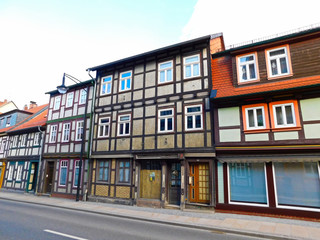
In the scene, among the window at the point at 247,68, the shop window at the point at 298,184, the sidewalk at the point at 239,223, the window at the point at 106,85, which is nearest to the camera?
the sidewalk at the point at 239,223

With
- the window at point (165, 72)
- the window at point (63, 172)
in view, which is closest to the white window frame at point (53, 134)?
the window at point (63, 172)

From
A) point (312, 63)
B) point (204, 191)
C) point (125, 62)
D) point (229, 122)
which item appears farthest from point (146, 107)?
point (312, 63)

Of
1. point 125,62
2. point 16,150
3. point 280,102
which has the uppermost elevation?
point 125,62

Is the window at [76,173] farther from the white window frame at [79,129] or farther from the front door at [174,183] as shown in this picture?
the front door at [174,183]

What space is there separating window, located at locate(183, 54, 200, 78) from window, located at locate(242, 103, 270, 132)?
385 cm

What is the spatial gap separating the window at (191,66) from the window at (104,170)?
848 cm

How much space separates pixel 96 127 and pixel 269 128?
39.5 ft

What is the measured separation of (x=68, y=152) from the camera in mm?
17375

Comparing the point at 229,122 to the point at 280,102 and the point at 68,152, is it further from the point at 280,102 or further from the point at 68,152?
the point at 68,152

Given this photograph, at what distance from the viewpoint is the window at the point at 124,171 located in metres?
14.1

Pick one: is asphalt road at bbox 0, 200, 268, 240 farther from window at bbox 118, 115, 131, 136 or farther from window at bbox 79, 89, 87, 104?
window at bbox 79, 89, 87, 104

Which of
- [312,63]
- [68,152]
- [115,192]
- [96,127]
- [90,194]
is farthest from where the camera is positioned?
[68,152]

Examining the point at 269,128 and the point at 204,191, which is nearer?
the point at 269,128

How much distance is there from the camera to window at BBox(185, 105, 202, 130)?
12.4 metres
